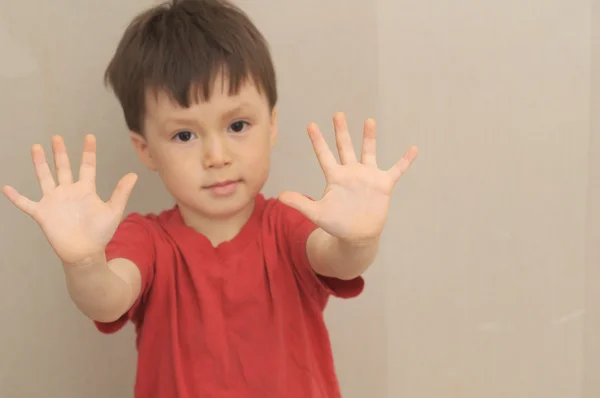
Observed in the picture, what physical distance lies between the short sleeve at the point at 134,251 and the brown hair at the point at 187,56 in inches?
4.5

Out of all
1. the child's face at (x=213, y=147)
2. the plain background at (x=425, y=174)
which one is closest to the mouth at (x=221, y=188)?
the child's face at (x=213, y=147)

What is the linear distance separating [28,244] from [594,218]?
31.5 inches

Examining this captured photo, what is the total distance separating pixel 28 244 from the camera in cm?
90

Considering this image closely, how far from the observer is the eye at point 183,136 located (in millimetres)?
722

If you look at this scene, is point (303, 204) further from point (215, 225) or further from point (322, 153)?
point (215, 225)

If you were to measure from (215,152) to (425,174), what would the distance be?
0.39 meters

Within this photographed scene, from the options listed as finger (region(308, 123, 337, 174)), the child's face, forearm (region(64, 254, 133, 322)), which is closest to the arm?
forearm (region(64, 254, 133, 322))

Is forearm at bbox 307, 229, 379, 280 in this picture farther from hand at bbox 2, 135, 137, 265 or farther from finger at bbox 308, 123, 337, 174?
hand at bbox 2, 135, 137, 265

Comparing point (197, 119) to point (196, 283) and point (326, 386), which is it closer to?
point (196, 283)

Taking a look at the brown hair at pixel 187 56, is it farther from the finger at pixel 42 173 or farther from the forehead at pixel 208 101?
the finger at pixel 42 173

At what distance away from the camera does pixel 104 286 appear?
629 mm

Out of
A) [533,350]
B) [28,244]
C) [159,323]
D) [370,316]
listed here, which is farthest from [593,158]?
[28,244]

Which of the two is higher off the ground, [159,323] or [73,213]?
[73,213]

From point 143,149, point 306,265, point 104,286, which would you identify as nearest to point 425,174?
point 306,265
